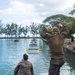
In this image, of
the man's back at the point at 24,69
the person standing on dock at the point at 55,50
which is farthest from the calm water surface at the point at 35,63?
the man's back at the point at 24,69

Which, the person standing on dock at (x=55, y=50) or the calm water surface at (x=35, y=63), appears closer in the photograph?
the person standing on dock at (x=55, y=50)

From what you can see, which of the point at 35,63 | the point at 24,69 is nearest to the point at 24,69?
the point at 24,69

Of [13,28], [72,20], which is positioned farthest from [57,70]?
[13,28]

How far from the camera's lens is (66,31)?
28.6ft

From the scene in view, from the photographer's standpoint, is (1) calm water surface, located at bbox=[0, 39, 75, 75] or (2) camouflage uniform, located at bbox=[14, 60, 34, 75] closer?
(2) camouflage uniform, located at bbox=[14, 60, 34, 75]

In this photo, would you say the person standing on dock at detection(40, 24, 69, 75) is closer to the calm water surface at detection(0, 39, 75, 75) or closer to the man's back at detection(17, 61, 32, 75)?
the man's back at detection(17, 61, 32, 75)

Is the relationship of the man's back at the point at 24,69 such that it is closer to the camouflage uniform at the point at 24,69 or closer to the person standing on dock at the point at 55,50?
the camouflage uniform at the point at 24,69

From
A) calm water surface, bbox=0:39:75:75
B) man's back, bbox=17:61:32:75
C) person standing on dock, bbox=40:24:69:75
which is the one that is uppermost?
person standing on dock, bbox=40:24:69:75

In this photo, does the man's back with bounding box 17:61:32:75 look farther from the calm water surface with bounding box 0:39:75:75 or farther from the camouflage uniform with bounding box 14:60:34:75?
the calm water surface with bounding box 0:39:75:75

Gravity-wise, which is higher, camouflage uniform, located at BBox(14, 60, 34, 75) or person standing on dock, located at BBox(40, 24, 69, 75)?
person standing on dock, located at BBox(40, 24, 69, 75)

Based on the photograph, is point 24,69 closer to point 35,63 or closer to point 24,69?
point 24,69

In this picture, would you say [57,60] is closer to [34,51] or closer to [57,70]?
[57,70]

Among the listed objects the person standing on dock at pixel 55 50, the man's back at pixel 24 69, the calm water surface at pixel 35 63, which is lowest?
the calm water surface at pixel 35 63

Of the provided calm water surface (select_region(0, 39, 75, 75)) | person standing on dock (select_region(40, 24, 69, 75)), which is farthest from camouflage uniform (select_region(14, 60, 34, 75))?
calm water surface (select_region(0, 39, 75, 75))
